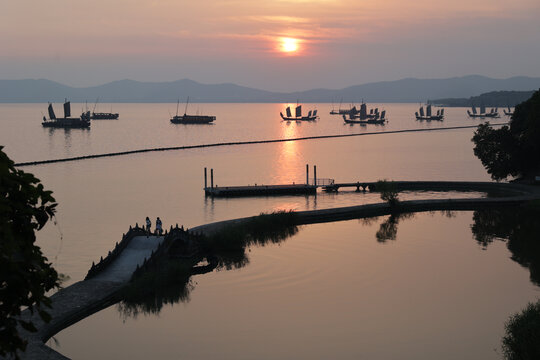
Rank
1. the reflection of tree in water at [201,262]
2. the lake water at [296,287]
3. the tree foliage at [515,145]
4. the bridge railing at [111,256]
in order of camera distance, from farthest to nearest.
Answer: the tree foliage at [515,145] < the bridge railing at [111,256] < the reflection of tree in water at [201,262] < the lake water at [296,287]

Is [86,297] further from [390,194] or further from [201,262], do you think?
[390,194]

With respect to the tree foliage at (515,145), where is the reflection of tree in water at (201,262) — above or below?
below

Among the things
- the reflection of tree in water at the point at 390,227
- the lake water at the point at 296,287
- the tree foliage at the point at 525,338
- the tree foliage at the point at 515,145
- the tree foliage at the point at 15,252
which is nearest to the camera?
the tree foliage at the point at 15,252

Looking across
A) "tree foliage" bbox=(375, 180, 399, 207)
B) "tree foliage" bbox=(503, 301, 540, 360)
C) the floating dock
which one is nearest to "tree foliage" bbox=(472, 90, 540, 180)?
"tree foliage" bbox=(375, 180, 399, 207)

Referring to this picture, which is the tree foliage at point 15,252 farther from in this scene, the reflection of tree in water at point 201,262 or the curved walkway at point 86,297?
the reflection of tree in water at point 201,262

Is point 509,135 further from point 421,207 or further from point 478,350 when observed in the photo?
point 478,350

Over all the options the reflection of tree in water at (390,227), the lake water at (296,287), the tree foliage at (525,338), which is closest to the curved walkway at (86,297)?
the lake water at (296,287)
